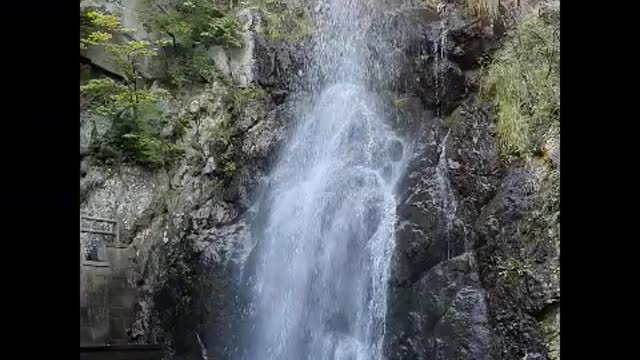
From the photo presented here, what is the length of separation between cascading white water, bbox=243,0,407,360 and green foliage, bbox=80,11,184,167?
142 centimetres

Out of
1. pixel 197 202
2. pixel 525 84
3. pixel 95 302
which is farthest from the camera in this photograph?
pixel 197 202

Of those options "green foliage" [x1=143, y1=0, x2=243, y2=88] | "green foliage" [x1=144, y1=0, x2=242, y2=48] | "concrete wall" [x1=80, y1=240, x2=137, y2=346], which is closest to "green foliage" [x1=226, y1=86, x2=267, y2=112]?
"green foliage" [x1=143, y1=0, x2=243, y2=88]

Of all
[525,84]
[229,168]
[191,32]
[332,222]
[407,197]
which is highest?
[191,32]

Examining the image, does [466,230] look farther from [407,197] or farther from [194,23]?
[194,23]

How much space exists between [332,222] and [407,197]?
87cm

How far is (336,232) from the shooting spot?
8.02m

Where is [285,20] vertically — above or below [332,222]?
above

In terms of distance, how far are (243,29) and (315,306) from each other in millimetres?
3516

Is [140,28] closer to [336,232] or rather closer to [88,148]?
[88,148]

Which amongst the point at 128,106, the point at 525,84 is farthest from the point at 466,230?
the point at 128,106

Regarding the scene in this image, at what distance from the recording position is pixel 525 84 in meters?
7.89

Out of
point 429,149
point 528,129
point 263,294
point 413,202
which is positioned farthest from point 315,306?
point 528,129

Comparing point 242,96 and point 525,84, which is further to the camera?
point 242,96

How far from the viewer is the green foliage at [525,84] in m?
7.68
